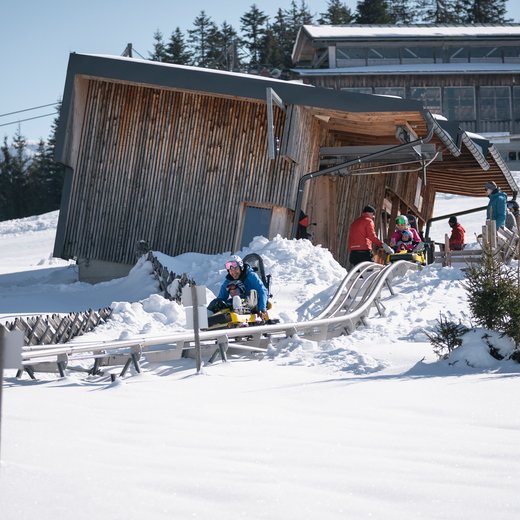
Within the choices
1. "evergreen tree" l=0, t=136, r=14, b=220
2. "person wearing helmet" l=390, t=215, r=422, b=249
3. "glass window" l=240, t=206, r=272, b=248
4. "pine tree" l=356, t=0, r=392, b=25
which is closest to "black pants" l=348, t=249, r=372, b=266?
"person wearing helmet" l=390, t=215, r=422, b=249

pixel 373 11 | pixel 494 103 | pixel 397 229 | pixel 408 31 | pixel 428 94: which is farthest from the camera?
pixel 373 11

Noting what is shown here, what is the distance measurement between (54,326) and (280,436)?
714 centimetres

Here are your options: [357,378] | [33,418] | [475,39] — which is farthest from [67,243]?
[475,39]

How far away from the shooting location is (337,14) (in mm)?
85750

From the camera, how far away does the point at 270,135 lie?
72.2ft

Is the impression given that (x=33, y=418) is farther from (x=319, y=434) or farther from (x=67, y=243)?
(x=67, y=243)

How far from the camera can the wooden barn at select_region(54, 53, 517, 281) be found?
22.9 metres

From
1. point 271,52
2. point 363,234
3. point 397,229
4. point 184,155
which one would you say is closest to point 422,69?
point 184,155

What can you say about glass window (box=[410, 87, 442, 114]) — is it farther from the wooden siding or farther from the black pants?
the black pants

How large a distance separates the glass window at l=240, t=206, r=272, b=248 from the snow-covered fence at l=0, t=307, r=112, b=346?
867 centimetres

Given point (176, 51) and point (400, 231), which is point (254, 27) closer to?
point (176, 51)

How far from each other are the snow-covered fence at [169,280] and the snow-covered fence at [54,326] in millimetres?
1894

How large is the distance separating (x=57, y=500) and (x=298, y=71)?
159 ft

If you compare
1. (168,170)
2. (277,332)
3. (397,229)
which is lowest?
(277,332)
